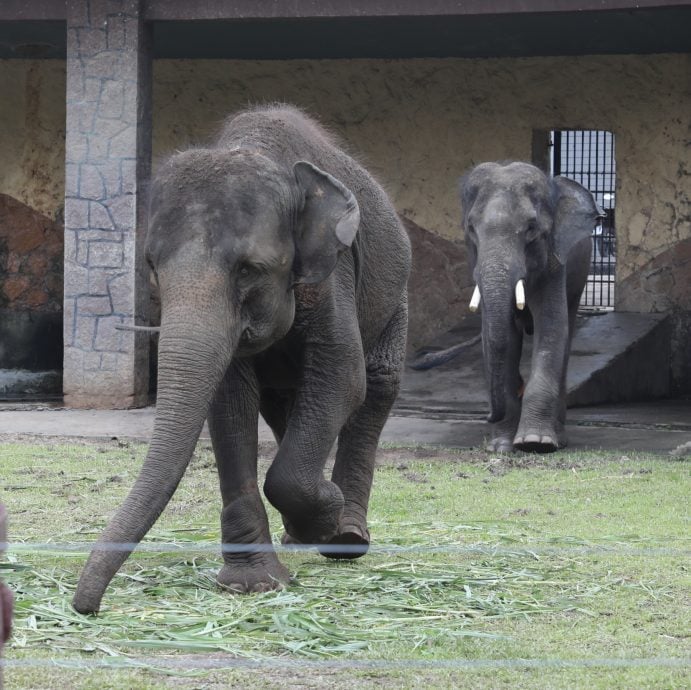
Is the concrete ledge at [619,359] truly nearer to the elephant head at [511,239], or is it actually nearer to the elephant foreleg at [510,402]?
the elephant foreleg at [510,402]

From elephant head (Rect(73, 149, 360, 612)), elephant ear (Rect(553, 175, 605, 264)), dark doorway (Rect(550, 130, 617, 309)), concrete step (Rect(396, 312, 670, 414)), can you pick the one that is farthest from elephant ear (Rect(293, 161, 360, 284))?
dark doorway (Rect(550, 130, 617, 309))

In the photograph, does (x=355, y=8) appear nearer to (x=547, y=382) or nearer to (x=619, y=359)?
(x=547, y=382)

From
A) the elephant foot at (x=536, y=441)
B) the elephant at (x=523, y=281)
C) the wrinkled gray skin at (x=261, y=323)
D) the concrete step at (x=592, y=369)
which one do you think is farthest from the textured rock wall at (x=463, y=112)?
the wrinkled gray skin at (x=261, y=323)

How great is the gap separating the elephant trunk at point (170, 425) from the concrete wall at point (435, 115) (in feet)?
32.0

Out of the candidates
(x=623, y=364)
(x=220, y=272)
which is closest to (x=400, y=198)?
(x=623, y=364)

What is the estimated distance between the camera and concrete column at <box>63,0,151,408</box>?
12422 millimetres

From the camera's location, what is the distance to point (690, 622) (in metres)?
5.27

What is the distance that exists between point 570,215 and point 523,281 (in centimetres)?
74

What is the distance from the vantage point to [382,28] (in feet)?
43.9

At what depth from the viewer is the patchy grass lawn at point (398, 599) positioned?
4.59m

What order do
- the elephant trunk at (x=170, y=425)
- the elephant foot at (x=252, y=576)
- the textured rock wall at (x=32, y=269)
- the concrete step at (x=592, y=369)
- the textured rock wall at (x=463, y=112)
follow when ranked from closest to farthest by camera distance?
1. the elephant trunk at (x=170, y=425)
2. the elephant foot at (x=252, y=576)
3. the concrete step at (x=592, y=369)
4. the textured rock wall at (x=463, y=112)
5. the textured rock wall at (x=32, y=269)

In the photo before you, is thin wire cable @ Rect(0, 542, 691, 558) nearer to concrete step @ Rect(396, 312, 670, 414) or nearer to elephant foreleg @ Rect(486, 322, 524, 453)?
elephant foreleg @ Rect(486, 322, 524, 453)

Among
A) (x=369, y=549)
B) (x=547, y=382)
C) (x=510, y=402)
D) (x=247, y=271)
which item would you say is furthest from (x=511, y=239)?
(x=247, y=271)

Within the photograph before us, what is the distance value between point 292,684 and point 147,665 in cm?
45
